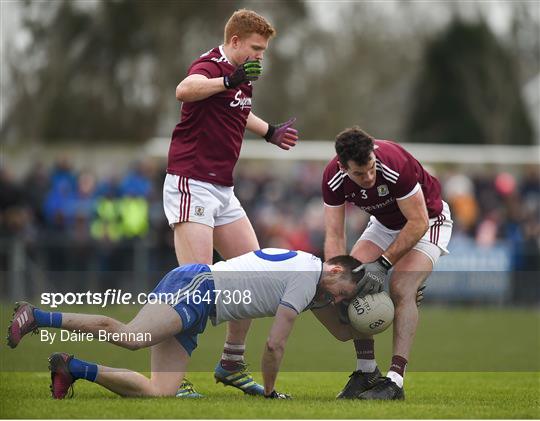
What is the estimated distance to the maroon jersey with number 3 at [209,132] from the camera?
892 cm

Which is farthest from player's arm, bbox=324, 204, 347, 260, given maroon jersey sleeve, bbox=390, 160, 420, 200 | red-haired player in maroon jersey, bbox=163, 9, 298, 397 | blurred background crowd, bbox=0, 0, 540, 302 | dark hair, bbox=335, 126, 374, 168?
blurred background crowd, bbox=0, 0, 540, 302

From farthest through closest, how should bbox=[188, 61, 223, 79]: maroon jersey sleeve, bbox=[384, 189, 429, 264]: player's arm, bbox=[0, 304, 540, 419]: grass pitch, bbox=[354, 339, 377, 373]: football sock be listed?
bbox=[354, 339, 377, 373]: football sock → bbox=[188, 61, 223, 79]: maroon jersey sleeve → bbox=[384, 189, 429, 264]: player's arm → bbox=[0, 304, 540, 419]: grass pitch

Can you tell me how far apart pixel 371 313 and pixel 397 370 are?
1.55 ft

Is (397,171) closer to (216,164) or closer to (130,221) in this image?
(216,164)

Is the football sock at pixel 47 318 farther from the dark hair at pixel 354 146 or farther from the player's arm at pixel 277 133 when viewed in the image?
the player's arm at pixel 277 133

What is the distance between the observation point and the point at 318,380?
10062 mm

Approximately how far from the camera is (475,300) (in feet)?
69.1

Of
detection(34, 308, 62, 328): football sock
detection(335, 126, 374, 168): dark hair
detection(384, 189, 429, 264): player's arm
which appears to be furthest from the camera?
detection(384, 189, 429, 264): player's arm

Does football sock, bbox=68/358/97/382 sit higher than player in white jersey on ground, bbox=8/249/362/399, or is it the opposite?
player in white jersey on ground, bbox=8/249/362/399

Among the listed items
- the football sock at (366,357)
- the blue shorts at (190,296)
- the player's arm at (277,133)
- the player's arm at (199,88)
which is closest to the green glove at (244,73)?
the player's arm at (199,88)

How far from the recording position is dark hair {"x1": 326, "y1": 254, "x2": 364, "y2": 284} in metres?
8.27

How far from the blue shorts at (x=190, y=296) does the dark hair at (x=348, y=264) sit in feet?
2.88

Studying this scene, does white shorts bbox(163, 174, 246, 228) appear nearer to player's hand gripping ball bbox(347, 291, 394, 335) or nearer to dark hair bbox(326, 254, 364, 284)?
dark hair bbox(326, 254, 364, 284)

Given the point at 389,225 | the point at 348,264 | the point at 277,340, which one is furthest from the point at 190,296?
the point at 389,225
